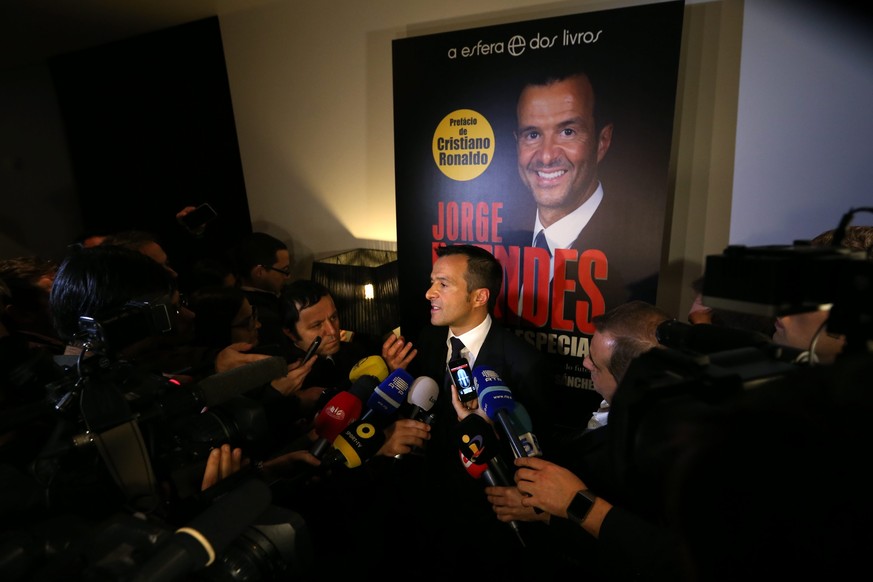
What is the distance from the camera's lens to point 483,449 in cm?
138

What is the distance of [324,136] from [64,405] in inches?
105

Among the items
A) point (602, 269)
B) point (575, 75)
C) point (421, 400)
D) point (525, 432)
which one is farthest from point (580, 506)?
point (575, 75)

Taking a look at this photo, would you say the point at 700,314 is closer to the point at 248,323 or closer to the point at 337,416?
the point at 337,416

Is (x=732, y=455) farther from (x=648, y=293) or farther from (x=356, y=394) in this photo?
(x=648, y=293)

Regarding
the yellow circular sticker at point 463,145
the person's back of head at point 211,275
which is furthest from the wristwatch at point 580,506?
the person's back of head at point 211,275

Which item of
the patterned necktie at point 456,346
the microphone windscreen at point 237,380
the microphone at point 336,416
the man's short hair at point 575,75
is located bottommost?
the microphone at point 336,416

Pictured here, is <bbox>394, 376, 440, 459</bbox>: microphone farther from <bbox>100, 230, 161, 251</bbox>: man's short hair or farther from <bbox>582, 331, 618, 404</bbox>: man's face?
<bbox>100, 230, 161, 251</bbox>: man's short hair

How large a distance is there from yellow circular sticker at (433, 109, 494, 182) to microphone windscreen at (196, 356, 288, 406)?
5.55 feet

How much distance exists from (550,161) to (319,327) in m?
1.35

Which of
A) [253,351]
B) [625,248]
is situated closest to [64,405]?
[253,351]

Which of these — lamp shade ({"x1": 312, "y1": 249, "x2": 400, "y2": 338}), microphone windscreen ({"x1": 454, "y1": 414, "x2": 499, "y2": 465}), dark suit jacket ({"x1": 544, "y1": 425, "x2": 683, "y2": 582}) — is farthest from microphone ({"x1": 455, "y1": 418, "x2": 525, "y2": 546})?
lamp shade ({"x1": 312, "y1": 249, "x2": 400, "y2": 338})

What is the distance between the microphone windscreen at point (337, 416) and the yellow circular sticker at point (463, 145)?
4.65ft

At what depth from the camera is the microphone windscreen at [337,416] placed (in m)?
1.66

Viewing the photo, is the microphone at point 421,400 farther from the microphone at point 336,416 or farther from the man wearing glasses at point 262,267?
the man wearing glasses at point 262,267
